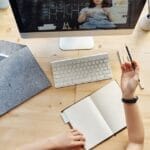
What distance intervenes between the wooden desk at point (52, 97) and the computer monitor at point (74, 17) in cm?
10

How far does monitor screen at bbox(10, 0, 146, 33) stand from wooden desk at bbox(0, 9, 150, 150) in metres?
0.13

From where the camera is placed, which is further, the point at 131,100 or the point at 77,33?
the point at 77,33

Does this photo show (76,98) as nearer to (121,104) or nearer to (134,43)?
(121,104)

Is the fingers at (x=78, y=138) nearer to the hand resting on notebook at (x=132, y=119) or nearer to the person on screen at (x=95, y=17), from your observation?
the hand resting on notebook at (x=132, y=119)

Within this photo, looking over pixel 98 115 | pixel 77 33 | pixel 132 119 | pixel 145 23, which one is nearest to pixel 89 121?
pixel 98 115

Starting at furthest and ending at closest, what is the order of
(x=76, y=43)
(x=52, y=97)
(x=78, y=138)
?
(x=76, y=43), (x=52, y=97), (x=78, y=138)

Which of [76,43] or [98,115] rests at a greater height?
[76,43]

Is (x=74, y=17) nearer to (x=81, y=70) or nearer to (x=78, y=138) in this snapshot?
(x=81, y=70)

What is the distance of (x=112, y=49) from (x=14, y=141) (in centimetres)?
47

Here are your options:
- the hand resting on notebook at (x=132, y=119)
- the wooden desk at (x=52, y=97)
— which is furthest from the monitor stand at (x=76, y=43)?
the hand resting on notebook at (x=132, y=119)

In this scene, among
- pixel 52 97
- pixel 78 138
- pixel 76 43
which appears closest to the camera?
pixel 78 138

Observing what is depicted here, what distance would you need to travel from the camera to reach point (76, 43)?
120 cm

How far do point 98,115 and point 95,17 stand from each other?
1.00 ft

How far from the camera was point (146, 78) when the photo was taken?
1.12 metres
